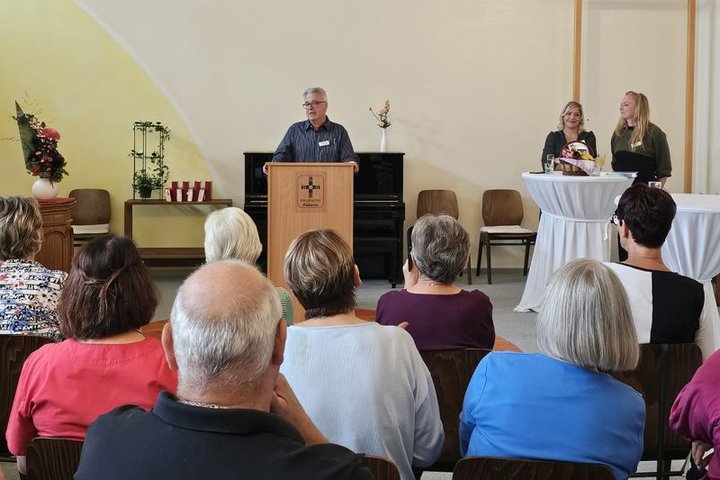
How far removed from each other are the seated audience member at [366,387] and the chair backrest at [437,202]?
6081 mm

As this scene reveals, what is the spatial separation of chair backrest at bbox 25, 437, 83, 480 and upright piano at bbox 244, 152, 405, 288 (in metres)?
5.96

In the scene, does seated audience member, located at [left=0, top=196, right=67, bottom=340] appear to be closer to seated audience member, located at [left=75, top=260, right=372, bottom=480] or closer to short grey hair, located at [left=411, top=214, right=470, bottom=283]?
short grey hair, located at [left=411, top=214, right=470, bottom=283]

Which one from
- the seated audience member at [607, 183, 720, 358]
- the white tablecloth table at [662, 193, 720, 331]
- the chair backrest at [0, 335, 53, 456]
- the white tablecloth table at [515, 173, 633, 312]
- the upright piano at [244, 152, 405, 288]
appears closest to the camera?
the chair backrest at [0, 335, 53, 456]

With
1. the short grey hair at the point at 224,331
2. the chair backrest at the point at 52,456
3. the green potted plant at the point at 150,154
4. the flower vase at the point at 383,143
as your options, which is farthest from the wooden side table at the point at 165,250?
the short grey hair at the point at 224,331

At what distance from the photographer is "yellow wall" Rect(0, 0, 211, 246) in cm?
802

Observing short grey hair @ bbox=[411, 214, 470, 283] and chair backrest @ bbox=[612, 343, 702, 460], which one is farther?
short grey hair @ bbox=[411, 214, 470, 283]

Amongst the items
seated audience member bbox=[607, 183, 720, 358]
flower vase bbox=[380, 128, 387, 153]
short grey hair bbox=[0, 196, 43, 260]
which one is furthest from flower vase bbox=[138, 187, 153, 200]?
seated audience member bbox=[607, 183, 720, 358]

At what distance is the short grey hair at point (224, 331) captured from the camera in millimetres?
1315

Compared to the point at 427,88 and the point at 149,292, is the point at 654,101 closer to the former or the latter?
the point at 427,88

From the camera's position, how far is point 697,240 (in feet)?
16.5

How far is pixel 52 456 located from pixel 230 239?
1605mm

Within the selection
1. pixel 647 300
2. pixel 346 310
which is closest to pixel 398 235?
pixel 647 300

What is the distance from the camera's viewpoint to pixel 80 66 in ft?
26.5

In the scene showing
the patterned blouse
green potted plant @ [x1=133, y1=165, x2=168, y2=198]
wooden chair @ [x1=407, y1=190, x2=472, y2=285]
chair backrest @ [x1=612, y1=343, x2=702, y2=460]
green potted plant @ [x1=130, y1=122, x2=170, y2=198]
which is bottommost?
chair backrest @ [x1=612, y1=343, x2=702, y2=460]
